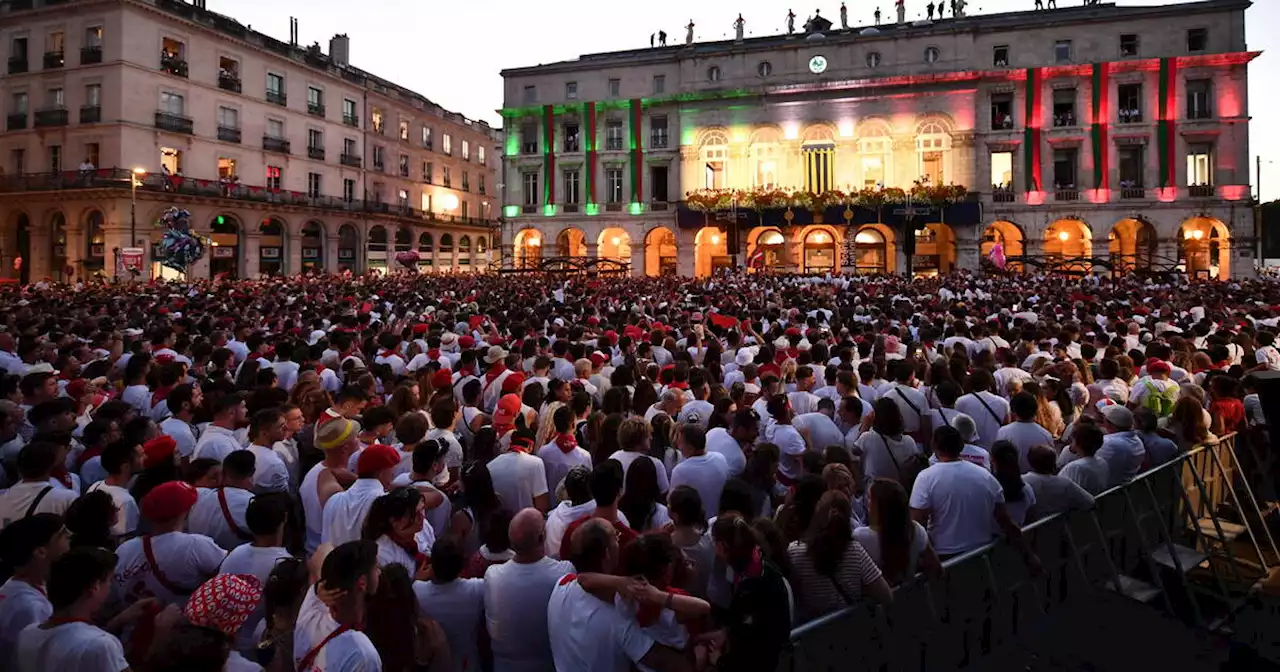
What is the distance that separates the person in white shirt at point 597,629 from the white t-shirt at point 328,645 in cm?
88

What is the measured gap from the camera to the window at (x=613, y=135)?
50.4m

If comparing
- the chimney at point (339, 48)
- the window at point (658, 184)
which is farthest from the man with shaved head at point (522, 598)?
the chimney at point (339, 48)

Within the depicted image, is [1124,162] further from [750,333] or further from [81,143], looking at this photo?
[81,143]

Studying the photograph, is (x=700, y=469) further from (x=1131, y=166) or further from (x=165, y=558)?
(x=1131, y=166)

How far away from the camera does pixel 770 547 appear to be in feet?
14.3

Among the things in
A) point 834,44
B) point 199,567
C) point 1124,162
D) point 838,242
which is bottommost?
point 199,567

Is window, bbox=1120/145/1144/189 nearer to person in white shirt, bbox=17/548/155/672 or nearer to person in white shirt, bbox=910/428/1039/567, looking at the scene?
person in white shirt, bbox=910/428/1039/567

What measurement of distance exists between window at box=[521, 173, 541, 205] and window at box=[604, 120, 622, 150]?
5.59m

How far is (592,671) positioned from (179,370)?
23.2 feet

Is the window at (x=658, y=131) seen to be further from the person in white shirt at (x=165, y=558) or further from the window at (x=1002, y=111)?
the person in white shirt at (x=165, y=558)

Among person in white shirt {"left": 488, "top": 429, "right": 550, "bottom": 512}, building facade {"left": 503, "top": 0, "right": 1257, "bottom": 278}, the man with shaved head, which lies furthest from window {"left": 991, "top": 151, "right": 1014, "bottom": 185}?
the man with shaved head

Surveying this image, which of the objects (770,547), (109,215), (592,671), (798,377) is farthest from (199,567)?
(109,215)

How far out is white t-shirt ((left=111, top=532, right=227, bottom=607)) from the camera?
4.36 meters


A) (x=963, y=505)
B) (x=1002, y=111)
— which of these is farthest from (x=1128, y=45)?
(x=963, y=505)
